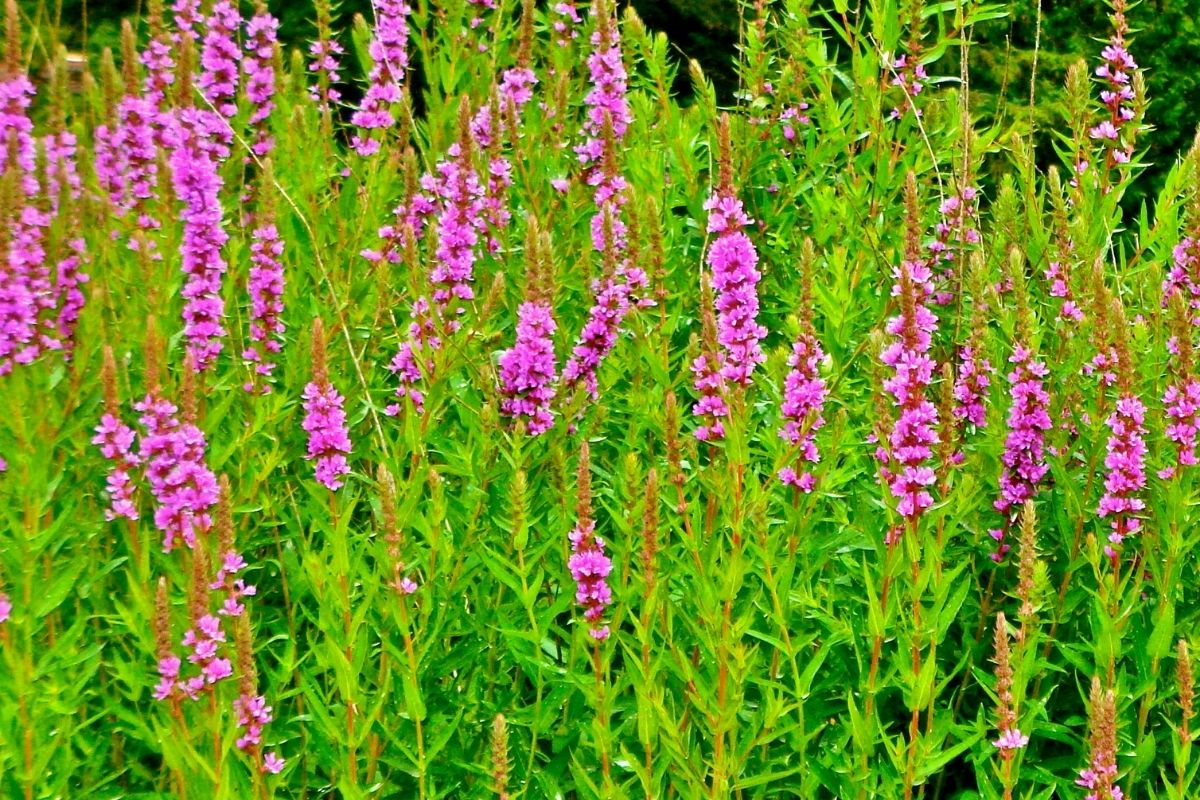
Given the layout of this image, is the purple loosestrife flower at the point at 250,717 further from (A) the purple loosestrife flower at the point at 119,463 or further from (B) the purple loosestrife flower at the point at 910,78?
(B) the purple loosestrife flower at the point at 910,78

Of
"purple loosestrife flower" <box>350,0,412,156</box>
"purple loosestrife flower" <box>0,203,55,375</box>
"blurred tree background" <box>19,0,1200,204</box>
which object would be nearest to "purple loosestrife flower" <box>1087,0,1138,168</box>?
"purple loosestrife flower" <box>350,0,412,156</box>

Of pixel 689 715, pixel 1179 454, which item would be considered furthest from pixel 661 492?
pixel 1179 454

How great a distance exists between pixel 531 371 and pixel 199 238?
102 centimetres

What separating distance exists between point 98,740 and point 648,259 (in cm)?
167

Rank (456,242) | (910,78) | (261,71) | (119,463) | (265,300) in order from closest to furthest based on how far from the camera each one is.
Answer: (119,463), (456,242), (265,300), (910,78), (261,71)

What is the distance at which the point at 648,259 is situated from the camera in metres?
3.52

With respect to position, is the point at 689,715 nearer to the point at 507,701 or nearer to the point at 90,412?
the point at 507,701

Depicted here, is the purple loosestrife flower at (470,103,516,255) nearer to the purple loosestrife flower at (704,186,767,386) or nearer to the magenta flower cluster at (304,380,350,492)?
the purple loosestrife flower at (704,186,767,386)

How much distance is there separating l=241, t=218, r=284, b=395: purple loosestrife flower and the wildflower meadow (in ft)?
0.05

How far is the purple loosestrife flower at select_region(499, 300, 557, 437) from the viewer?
3186mm

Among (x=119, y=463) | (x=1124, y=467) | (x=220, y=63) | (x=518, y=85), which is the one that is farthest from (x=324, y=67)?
(x=1124, y=467)

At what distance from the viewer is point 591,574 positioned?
2.65 meters

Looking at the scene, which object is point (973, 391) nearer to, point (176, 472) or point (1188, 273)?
point (1188, 273)

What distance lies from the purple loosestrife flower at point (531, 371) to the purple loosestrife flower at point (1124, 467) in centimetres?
123
